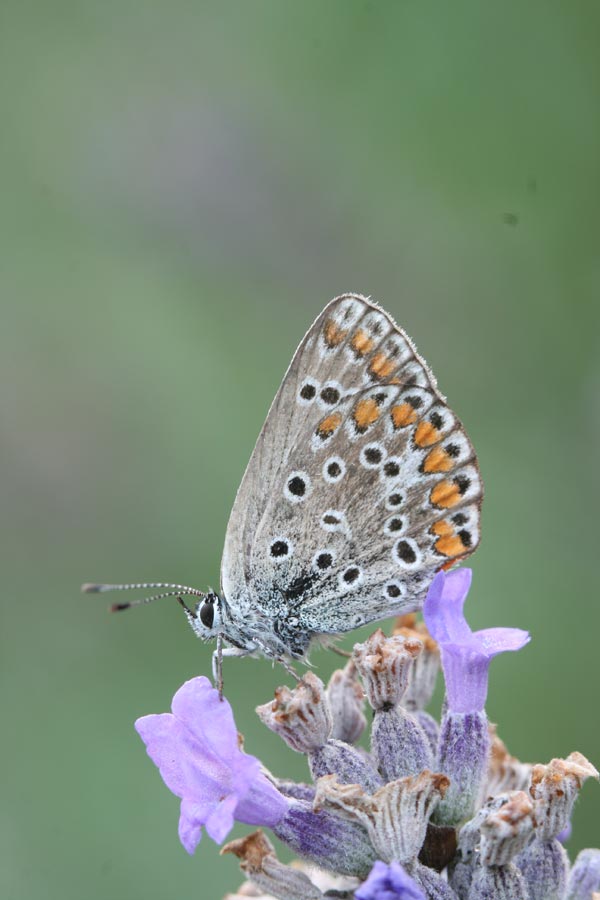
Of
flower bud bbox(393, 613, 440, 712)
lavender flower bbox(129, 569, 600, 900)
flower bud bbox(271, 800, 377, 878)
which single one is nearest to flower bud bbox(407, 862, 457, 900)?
lavender flower bbox(129, 569, 600, 900)

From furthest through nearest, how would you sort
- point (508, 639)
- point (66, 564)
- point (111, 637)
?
point (66, 564), point (111, 637), point (508, 639)

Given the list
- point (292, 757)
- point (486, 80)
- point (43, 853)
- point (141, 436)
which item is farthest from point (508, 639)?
point (486, 80)

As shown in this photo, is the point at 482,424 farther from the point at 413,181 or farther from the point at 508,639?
the point at 508,639

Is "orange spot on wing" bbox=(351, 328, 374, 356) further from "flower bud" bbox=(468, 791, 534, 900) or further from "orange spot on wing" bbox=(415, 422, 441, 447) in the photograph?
"flower bud" bbox=(468, 791, 534, 900)

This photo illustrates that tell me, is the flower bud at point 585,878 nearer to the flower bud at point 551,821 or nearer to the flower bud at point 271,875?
the flower bud at point 551,821

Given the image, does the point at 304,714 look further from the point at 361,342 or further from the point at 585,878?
the point at 361,342

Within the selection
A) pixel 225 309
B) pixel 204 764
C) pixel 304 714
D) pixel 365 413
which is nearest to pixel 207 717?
pixel 204 764

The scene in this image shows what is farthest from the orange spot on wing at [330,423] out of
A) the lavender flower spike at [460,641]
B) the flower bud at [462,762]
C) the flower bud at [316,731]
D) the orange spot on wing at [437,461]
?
the flower bud at [462,762]
